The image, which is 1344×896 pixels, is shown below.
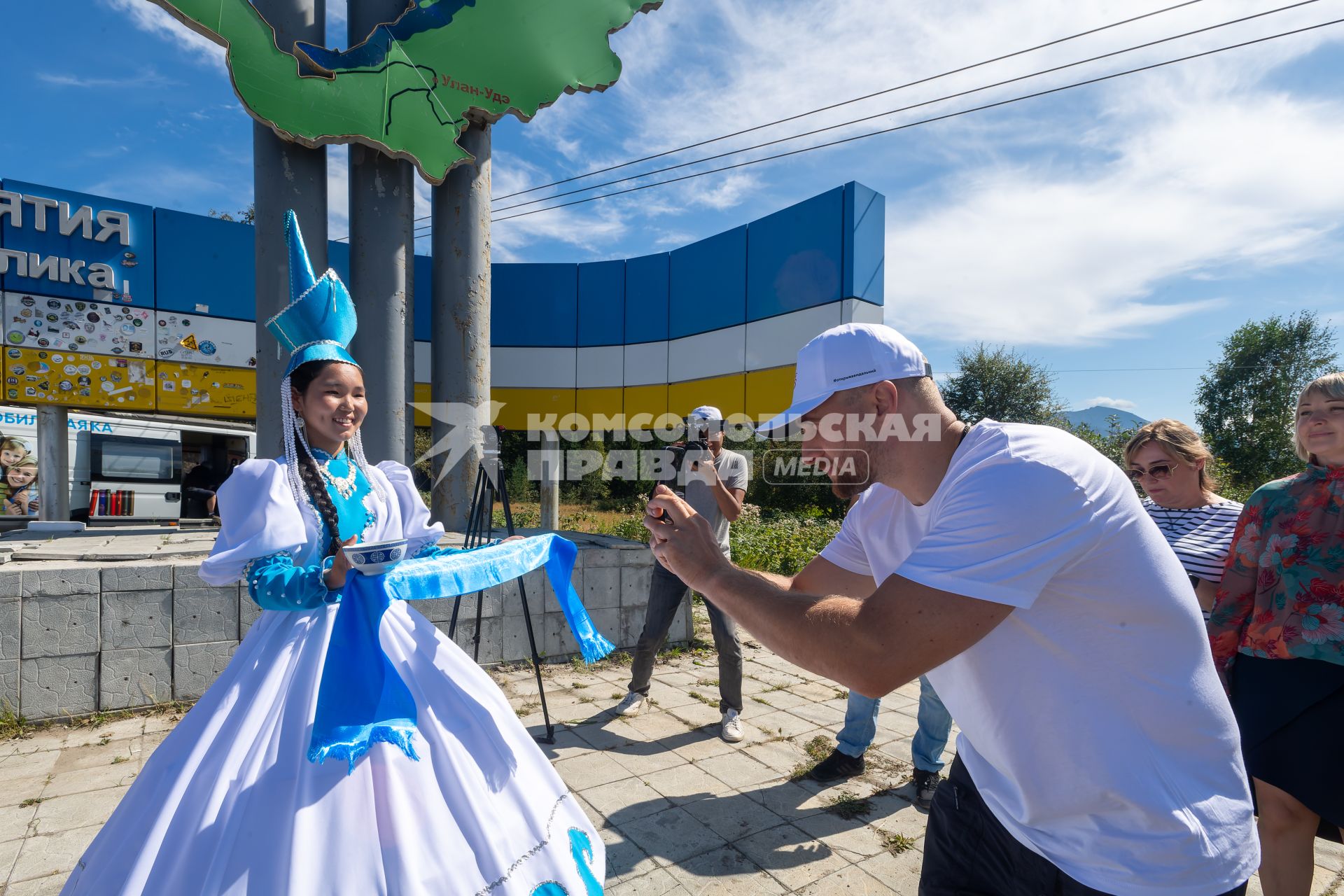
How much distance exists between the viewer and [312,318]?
2414 mm

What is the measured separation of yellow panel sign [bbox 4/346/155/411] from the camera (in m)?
8.24

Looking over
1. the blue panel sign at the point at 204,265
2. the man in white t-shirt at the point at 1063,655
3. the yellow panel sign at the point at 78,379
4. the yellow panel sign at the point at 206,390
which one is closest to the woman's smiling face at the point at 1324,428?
the man in white t-shirt at the point at 1063,655

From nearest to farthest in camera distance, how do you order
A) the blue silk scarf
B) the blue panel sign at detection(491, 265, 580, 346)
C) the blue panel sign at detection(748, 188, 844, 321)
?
the blue silk scarf < the blue panel sign at detection(748, 188, 844, 321) < the blue panel sign at detection(491, 265, 580, 346)

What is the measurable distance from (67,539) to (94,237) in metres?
5.56

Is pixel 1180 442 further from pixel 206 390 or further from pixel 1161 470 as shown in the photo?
pixel 206 390

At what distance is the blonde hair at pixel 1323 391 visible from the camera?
2.46m

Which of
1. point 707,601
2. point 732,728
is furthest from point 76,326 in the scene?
point 732,728

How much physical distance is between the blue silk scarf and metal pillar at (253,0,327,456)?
13.2ft

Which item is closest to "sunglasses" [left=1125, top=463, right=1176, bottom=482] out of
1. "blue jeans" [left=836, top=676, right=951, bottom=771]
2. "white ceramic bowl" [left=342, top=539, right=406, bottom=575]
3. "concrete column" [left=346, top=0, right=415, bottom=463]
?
"blue jeans" [left=836, top=676, right=951, bottom=771]

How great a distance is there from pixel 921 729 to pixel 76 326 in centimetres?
1051

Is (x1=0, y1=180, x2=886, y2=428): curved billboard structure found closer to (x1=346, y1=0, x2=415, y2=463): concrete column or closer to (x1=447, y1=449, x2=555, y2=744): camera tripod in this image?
(x1=346, y1=0, x2=415, y2=463): concrete column

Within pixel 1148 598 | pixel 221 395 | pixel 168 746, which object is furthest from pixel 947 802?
pixel 221 395

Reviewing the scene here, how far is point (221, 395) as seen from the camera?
981 cm

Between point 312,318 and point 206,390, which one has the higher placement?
point 206,390
